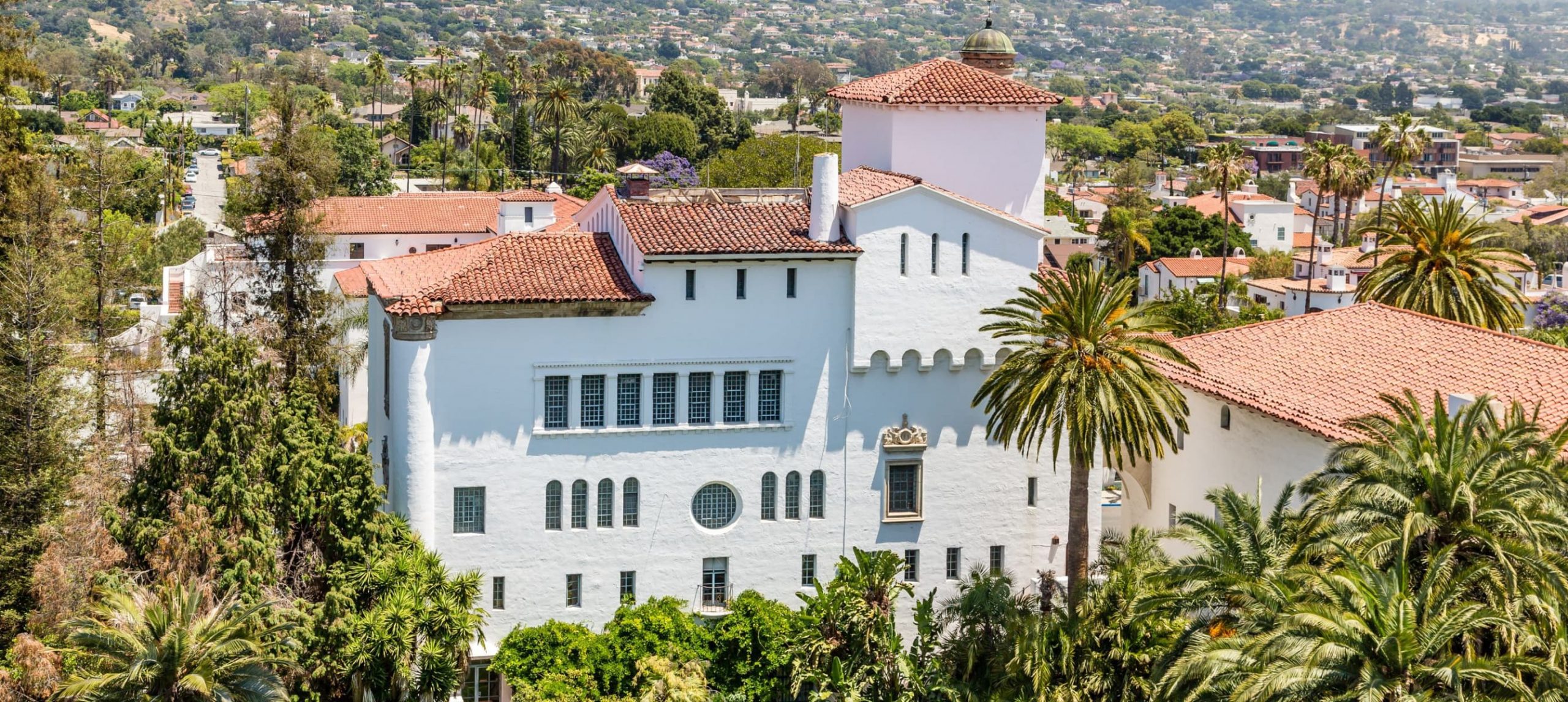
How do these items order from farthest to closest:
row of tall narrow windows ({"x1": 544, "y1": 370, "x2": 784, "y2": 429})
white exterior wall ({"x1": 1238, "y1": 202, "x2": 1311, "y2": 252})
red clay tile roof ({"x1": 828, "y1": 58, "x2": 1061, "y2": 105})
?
white exterior wall ({"x1": 1238, "y1": 202, "x2": 1311, "y2": 252})
red clay tile roof ({"x1": 828, "y1": 58, "x2": 1061, "y2": 105})
row of tall narrow windows ({"x1": 544, "y1": 370, "x2": 784, "y2": 429})

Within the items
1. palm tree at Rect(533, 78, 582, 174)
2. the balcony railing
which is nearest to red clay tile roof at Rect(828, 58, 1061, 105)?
the balcony railing

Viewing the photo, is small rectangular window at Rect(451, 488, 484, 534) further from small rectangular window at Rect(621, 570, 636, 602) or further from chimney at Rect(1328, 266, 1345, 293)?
chimney at Rect(1328, 266, 1345, 293)

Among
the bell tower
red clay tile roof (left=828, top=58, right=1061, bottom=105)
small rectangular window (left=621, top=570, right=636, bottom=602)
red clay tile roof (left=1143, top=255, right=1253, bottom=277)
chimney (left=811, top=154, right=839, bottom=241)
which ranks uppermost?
the bell tower

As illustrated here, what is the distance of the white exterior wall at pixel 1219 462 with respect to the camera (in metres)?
Result: 33.8

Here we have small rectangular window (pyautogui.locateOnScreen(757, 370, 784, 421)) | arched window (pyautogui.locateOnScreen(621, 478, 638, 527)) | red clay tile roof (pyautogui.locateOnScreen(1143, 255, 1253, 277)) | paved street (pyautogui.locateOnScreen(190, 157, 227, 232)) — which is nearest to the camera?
arched window (pyautogui.locateOnScreen(621, 478, 638, 527))

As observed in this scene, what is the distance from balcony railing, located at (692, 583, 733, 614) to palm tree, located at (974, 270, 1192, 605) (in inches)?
266

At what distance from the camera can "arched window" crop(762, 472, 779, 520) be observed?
38219 mm

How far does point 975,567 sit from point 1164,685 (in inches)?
380

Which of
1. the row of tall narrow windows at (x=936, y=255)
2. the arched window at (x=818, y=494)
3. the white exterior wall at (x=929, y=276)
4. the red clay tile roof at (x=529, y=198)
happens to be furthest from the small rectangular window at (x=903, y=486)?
the red clay tile roof at (x=529, y=198)

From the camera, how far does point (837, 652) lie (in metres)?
35.5

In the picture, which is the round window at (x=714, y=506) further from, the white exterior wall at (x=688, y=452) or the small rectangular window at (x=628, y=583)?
the small rectangular window at (x=628, y=583)

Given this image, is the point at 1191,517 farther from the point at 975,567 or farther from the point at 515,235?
the point at 515,235

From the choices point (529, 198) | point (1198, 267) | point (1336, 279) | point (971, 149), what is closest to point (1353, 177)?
point (1336, 279)

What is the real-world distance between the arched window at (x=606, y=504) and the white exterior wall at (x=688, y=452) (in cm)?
13
